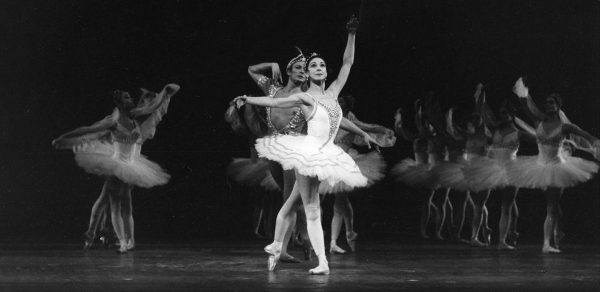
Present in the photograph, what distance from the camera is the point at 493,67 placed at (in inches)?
350

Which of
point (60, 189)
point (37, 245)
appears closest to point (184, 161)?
point (60, 189)

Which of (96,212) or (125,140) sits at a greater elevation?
(125,140)

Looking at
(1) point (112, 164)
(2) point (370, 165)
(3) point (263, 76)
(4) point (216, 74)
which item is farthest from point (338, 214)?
(4) point (216, 74)

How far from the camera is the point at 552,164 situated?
7391 millimetres

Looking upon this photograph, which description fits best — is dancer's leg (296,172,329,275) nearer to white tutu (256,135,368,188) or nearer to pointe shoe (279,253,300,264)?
white tutu (256,135,368,188)

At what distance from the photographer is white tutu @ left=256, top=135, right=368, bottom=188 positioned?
203 inches

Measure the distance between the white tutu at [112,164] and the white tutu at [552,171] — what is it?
2994 mm

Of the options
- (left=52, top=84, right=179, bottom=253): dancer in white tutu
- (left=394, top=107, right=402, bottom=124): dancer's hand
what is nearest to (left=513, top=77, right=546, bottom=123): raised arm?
(left=394, top=107, right=402, bottom=124): dancer's hand

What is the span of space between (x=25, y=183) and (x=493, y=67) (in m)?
4.51

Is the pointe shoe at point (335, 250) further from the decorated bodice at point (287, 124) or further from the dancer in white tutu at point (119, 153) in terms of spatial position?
the dancer in white tutu at point (119, 153)

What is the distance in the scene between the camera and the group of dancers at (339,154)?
5348mm

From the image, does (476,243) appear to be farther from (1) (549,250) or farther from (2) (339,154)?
(2) (339,154)

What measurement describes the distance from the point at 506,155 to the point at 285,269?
9.55 ft

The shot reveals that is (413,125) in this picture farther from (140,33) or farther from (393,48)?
(140,33)
